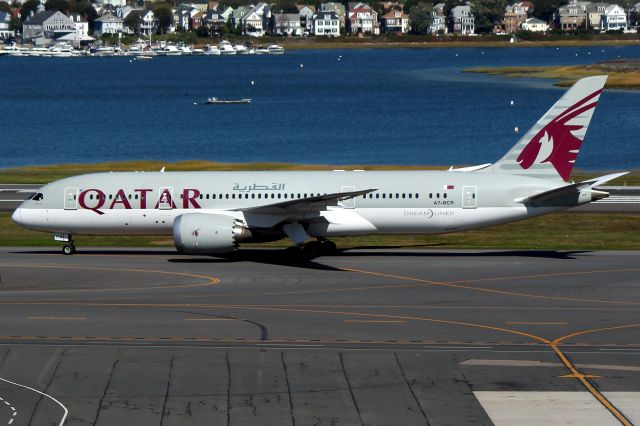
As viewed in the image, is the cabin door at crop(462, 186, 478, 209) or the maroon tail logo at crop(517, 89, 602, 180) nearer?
the cabin door at crop(462, 186, 478, 209)

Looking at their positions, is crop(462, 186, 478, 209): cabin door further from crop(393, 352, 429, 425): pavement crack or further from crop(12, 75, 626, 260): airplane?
crop(393, 352, 429, 425): pavement crack

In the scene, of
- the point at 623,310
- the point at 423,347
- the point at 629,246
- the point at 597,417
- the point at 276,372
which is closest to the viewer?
the point at 597,417

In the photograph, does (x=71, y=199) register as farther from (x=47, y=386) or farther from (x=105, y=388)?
(x=105, y=388)

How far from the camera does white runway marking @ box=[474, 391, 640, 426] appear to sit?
98.6 feet

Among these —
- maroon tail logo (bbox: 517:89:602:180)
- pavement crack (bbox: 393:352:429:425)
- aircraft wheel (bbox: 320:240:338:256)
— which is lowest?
aircraft wheel (bbox: 320:240:338:256)

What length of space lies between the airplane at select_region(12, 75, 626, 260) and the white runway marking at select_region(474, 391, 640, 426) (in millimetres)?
22704

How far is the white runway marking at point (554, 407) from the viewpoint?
30047mm

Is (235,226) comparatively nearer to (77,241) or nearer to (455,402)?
(77,241)

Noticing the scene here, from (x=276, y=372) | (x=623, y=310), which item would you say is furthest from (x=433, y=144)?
(x=276, y=372)

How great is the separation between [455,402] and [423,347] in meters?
6.47

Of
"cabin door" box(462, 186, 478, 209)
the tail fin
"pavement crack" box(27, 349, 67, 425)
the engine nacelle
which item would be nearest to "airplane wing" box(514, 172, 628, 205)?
the tail fin

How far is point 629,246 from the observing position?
194 feet

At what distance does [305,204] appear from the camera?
178 feet

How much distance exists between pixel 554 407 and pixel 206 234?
82.6ft
